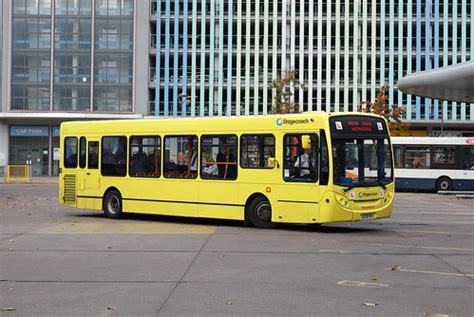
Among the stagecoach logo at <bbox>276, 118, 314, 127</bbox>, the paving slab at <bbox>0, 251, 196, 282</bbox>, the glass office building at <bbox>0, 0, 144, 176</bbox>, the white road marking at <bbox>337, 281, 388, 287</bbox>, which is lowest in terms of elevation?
the paving slab at <bbox>0, 251, 196, 282</bbox>

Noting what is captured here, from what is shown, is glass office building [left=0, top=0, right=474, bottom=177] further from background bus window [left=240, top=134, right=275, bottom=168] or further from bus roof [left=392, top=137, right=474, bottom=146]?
background bus window [left=240, top=134, right=275, bottom=168]

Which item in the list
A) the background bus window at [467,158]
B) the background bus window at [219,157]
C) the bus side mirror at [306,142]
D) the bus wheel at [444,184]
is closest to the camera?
the bus side mirror at [306,142]

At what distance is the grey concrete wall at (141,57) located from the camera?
204 ft

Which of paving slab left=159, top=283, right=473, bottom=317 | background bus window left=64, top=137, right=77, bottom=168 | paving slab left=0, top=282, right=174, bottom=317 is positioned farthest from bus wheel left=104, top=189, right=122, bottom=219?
paving slab left=159, top=283, right=473, bottom=317

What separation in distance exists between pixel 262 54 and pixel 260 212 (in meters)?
50.6

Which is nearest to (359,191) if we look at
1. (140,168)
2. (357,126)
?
(357,126)

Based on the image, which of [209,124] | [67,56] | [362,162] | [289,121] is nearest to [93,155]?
[209,124]

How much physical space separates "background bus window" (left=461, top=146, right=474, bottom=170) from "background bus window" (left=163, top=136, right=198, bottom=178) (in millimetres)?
21161

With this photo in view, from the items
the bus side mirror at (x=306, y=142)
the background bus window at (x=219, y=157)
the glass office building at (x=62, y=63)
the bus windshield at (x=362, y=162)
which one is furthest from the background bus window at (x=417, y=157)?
the glass office building at (x=62, y=63)

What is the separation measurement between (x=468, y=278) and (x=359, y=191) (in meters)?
5.72

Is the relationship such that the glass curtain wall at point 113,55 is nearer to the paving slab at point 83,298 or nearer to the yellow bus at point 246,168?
the yellow bus at point 246,168

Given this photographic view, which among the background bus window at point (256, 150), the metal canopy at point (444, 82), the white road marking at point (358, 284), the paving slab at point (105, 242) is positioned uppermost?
the metal canopy at point (444, 82)

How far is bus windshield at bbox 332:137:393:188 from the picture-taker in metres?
14.6

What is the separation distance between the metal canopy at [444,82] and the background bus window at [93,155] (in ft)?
49.5
